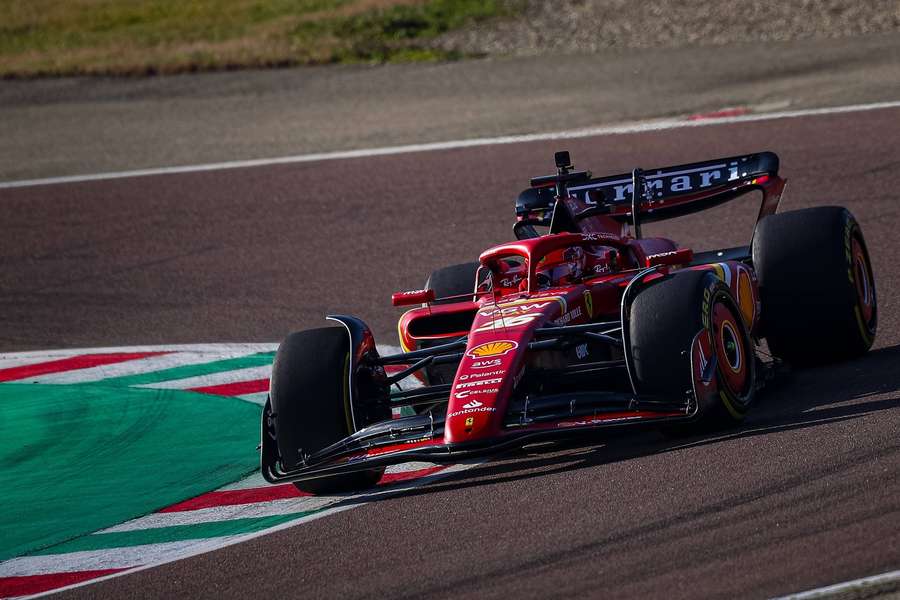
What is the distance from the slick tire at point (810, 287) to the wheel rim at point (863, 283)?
1.1 inches

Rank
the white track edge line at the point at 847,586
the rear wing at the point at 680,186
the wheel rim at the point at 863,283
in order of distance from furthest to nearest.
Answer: the rear wing at the point at 680,186
the wheel rim at the point at 863,283
the white track edge line at the point at 847,586

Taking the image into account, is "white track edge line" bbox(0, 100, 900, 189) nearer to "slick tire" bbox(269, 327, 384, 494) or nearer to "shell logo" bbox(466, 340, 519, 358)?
"slick tire" bbox(269, 327, 384, 494)

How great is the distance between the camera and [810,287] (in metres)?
7.77

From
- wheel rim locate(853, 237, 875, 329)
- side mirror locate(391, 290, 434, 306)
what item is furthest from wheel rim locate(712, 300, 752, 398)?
side mirror locate(391, 290, 434, 306)

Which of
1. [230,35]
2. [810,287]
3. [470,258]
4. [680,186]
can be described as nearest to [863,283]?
Answer: [810,287]

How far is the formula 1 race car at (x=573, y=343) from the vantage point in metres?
6.46

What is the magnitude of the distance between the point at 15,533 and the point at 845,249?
14.4 feet

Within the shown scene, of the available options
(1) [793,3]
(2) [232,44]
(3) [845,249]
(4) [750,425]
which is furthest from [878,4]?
(4) [750,425]

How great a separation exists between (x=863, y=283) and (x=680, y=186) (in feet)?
4.33

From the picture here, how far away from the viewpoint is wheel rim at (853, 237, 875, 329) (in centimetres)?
800

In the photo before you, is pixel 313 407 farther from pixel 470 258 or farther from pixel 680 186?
pixel 470 258

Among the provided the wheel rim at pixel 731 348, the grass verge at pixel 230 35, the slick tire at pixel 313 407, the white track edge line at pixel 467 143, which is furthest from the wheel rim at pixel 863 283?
the grass verge at pixel 230 35

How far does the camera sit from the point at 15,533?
23.3 ft

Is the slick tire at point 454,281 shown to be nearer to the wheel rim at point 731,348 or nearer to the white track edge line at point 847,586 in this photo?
the wheel rim at point 731,348
